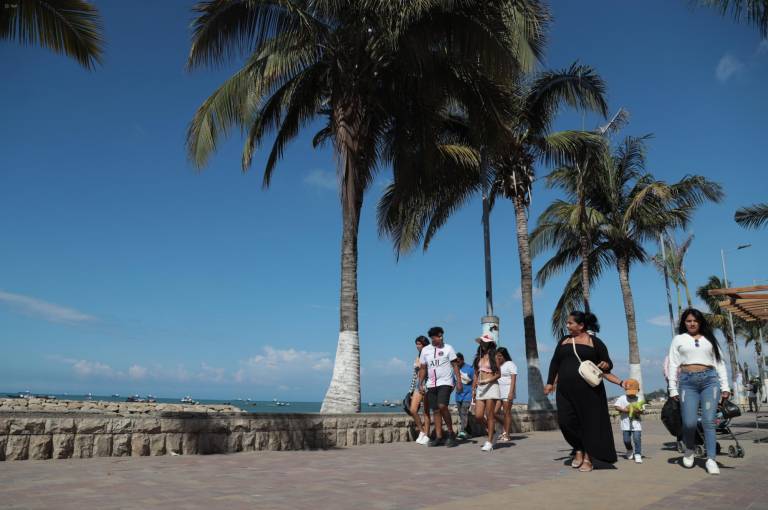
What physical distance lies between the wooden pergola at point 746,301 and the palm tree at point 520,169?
20.7 feet

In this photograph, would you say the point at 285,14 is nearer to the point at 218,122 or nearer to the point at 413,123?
the point at 218,122

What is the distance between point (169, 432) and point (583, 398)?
17.4 feet

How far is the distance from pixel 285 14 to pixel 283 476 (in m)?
9.68

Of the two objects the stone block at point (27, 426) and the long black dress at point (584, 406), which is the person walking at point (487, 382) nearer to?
the long black dress at point (584, 406)

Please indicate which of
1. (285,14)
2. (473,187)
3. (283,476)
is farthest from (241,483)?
(473,187)

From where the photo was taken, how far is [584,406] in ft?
24.2

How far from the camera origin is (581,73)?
1986 cm

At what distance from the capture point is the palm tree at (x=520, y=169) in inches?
735

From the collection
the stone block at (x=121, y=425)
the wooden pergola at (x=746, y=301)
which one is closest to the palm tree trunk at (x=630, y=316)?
the wooden pergola at (x=746, y=301)

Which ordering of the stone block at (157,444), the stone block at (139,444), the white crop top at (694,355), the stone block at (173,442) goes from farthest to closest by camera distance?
the stone block at (173,442)
the stone block at (157,444)
the stone block at (139,444)
the white crop top at (694,355)

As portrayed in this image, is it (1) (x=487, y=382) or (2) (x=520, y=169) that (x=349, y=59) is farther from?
(2) (x=520, y=169)

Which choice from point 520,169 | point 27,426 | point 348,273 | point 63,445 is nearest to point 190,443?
point 63,445

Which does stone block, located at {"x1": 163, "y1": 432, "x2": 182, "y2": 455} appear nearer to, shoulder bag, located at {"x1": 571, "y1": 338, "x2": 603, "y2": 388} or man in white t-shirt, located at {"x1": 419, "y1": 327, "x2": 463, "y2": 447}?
man in white t-shirt, located at {"x1": 419, "y1": 327, "x2": 463, "y2": 447}

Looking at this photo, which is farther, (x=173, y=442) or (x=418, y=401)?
(x=418, y=401)
